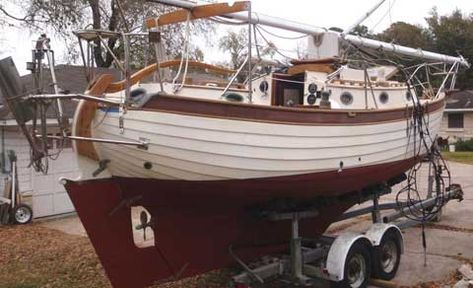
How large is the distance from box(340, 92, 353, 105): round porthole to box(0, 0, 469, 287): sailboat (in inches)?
0.7

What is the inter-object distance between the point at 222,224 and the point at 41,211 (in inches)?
328

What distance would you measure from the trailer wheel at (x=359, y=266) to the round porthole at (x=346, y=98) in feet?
6.66

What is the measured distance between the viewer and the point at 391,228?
8008mm

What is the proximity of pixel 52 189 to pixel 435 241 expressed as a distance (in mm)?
9061

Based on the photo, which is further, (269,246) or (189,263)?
(269,246)

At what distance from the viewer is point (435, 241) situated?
10.4 m

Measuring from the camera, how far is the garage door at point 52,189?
13.7 meters

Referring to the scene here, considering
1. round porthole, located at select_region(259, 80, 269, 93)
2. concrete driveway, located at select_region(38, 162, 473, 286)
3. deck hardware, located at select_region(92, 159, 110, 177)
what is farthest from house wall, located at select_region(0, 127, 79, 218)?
deck hardware, located at select_region(92, 159, 110, 177)

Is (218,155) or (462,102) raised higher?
(462,102)

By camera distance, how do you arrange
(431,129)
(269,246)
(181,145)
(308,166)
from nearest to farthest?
(181,145)
(308,166)
(269,246)
(431,129)

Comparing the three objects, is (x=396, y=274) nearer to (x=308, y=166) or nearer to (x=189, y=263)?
(x=308, y=166)

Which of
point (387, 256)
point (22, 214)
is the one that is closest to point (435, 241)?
point (387, 256)

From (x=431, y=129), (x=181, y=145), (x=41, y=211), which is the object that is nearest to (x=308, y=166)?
(x=181, y=145)

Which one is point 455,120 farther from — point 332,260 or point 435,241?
point 332,260
